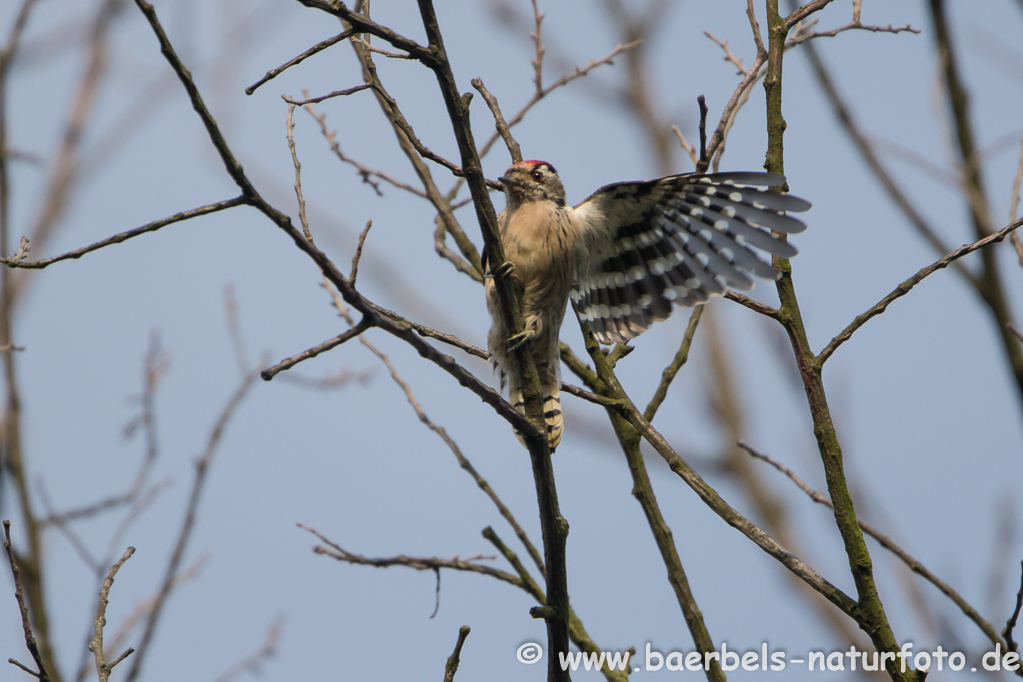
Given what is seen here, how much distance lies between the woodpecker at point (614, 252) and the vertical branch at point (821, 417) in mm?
438

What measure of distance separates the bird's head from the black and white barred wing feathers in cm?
21

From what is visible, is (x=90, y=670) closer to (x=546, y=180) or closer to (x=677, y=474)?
(x=677, y=474)

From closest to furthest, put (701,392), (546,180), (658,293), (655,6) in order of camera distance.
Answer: (658,293)
(546,180)
(701,392)
(655,6)

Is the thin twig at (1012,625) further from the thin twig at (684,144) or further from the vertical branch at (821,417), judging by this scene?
the thin twig at (684,144)

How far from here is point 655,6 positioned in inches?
396

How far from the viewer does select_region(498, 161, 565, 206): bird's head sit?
371 cm

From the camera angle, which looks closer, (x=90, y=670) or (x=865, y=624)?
(x=865, y=624)

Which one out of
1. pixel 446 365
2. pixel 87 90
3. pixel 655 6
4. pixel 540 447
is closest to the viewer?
pixel 446 365

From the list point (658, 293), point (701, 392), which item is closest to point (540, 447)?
point (658, 293)

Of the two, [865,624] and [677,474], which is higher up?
[677,474]

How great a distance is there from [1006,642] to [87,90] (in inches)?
180

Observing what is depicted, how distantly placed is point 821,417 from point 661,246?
1500 millimetres

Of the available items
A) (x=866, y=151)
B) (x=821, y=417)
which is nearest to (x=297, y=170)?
(x=821, y=417)

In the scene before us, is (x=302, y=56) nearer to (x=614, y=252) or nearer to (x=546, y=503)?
(x=546, y=503)
